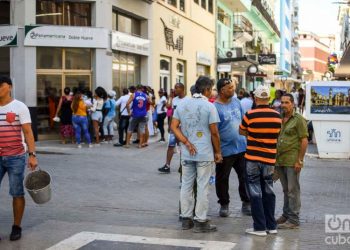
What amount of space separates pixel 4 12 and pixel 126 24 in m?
4.84

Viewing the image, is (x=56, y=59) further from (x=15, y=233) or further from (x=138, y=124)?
(x=15, y=233)

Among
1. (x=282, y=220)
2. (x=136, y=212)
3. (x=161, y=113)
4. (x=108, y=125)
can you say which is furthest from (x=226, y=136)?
(x=161, y=113)

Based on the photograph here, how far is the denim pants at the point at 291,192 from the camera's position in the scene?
7297mm

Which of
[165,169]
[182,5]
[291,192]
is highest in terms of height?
[182,5]

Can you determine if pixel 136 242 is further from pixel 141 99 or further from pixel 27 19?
pixel 27 19

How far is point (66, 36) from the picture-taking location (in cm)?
1773

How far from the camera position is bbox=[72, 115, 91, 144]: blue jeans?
16016 mm

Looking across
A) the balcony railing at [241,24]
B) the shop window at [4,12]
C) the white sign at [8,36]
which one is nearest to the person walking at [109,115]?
the white sign at [8,36]

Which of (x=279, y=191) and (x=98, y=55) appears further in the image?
(x=98, y=55)

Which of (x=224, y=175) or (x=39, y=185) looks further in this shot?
(x=224, y=175)

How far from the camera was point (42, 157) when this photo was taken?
14359 mm

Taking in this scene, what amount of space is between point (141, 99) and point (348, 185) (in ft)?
21.6

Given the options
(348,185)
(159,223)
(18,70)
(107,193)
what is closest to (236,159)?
(159,223)

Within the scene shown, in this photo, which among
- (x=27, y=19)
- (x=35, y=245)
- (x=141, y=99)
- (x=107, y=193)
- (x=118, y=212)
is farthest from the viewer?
(x=27, y=19)
